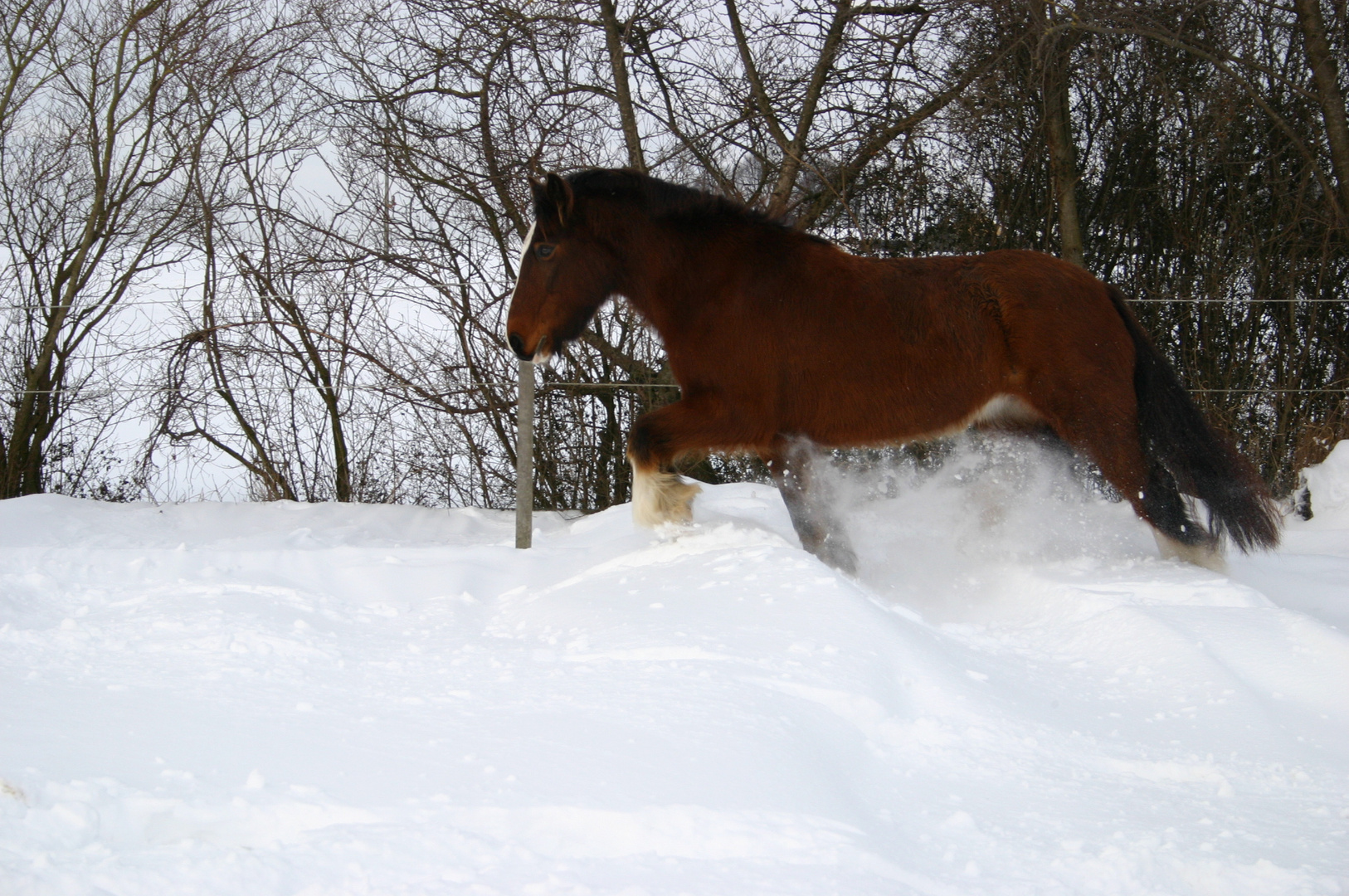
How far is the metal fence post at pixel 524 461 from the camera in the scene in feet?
16.8

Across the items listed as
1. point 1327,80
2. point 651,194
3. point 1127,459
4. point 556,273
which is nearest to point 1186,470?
point 1127,459

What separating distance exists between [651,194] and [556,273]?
1.85 ft

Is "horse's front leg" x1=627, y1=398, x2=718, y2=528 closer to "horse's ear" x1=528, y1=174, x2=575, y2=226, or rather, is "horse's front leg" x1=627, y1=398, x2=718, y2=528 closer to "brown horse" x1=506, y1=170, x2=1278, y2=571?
"brown horse" x1=506, y1=170, x2=1278, y2=571

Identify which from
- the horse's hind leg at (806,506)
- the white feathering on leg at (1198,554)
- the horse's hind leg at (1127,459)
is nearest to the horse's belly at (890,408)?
the horse's hind leg at (806,506)

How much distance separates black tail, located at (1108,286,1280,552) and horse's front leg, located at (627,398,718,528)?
2.03 meters

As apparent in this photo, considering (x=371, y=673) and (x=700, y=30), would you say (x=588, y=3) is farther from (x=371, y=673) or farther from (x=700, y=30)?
(x=371, y=673)

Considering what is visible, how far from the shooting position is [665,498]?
4.13m

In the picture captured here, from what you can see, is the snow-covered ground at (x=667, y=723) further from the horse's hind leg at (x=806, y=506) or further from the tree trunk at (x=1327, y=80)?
the tree trunk at (x=1327, y=80)

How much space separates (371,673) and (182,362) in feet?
19.4

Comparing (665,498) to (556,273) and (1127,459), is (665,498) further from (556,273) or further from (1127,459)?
(1127,459)

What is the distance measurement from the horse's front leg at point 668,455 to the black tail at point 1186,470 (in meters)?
2.03

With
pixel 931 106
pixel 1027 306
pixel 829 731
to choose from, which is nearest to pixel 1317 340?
pixel 931 106

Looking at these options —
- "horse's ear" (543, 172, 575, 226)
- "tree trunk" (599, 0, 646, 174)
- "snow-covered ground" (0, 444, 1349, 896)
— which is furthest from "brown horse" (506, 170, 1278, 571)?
"tree trunk" (599, 0, 646, 174)

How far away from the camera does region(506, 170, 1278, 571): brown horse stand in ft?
13.5
